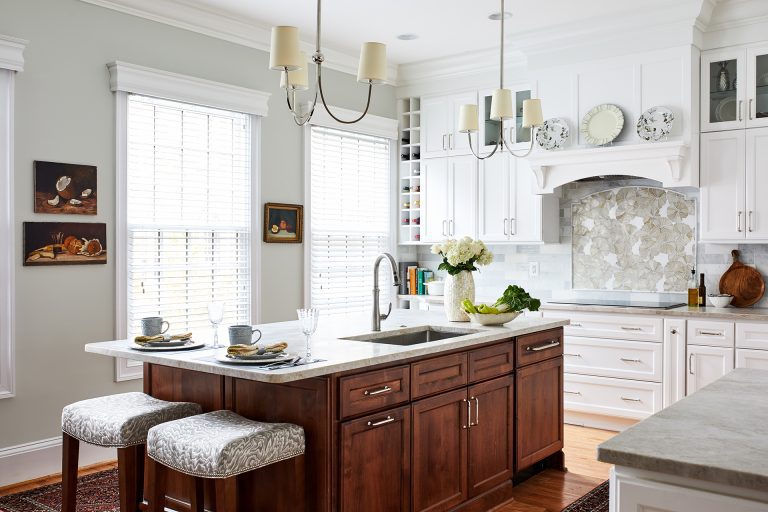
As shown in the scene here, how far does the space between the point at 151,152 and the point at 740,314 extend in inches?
155

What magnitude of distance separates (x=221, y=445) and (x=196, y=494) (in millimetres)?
335

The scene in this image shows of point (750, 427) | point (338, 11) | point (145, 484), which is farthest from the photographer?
point (338, 11)

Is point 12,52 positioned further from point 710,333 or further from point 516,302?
point 710,333

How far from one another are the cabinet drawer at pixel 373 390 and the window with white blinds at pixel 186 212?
1942mm

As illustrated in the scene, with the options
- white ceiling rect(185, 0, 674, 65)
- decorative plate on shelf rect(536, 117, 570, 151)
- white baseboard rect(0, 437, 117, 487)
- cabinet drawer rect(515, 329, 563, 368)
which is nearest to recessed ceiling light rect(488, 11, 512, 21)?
white ceiling rect(185, 0, 674, 65)

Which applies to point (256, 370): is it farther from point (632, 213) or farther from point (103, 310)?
point (632, 213)

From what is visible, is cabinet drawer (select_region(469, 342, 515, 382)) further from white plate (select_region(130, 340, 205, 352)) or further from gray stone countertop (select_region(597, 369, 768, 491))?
gray stone countertop (select_region(597, 369, 768, 491))

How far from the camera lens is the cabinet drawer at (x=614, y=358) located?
4996 millimetres

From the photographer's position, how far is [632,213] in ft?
18.6

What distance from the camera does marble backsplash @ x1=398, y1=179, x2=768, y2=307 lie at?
527 cm

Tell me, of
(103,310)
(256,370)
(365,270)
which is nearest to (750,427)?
(256,370)

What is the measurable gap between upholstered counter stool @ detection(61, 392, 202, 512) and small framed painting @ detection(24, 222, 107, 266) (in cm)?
132

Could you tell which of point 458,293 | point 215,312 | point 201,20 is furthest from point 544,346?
point 201,20

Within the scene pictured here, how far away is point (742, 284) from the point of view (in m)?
5.15
